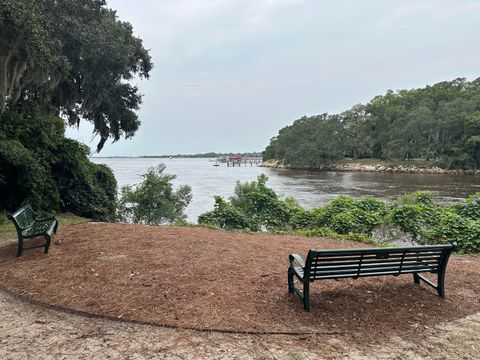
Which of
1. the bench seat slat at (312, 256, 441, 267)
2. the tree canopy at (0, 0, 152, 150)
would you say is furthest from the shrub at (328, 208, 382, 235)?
the tree canopy at (0, 0, 152, 150)

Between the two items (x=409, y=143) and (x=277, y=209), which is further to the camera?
(x=409, y=143)

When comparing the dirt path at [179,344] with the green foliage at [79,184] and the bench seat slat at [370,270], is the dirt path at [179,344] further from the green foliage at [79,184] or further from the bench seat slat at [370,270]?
the green foliage at [79,184]

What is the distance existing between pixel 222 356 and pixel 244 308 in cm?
88

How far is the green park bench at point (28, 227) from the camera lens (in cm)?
570

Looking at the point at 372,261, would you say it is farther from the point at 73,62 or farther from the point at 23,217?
the point at 73,62

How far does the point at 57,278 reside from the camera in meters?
4.73

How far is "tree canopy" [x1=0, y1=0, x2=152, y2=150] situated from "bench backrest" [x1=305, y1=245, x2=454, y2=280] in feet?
31.0

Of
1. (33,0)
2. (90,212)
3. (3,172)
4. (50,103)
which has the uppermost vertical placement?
(33,0)

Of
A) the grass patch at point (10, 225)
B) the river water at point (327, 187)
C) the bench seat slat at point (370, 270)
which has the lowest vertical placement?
the river water at point (327, 187)

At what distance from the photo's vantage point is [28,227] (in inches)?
249

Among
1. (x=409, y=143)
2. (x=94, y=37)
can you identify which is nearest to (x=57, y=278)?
(x=94, y=37)

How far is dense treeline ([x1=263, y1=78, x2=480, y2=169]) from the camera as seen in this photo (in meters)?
63.3

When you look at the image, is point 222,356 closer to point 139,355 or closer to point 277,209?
point 139,355

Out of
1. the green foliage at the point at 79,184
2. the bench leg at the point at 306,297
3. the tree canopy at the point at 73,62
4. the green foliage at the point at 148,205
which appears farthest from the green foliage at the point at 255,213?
the bench leg at the point at 306,297
